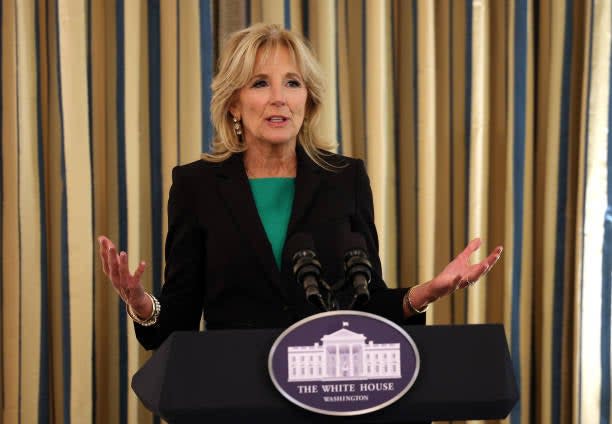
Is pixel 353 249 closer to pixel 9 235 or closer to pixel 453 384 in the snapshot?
pixel 453 384

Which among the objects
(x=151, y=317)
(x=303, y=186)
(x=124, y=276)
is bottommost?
(x=151, y=317)

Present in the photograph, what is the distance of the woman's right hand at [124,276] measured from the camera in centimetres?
125

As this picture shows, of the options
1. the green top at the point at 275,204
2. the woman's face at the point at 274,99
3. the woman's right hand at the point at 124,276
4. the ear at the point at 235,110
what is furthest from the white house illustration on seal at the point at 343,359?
the ear at the point at 235,110

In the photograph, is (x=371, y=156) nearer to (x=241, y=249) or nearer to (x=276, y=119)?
(x=276, y=119)

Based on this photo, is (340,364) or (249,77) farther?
(249,77)

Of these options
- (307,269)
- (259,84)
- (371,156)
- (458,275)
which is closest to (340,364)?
(307,269)

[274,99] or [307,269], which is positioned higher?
[274,99]

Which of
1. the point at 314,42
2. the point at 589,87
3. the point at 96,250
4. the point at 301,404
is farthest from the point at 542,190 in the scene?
the point at 301,404

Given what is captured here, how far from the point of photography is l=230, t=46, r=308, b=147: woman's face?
1629mm

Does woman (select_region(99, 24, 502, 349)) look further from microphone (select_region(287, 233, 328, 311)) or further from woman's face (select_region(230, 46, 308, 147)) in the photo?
microphone (select_region(287, 233, 328, 311))

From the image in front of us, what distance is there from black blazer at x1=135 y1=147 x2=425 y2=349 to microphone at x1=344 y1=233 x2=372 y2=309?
0.36 metres

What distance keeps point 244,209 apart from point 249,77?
→ 0.92ft

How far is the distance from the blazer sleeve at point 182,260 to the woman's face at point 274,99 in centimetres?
19

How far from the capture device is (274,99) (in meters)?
1.62
